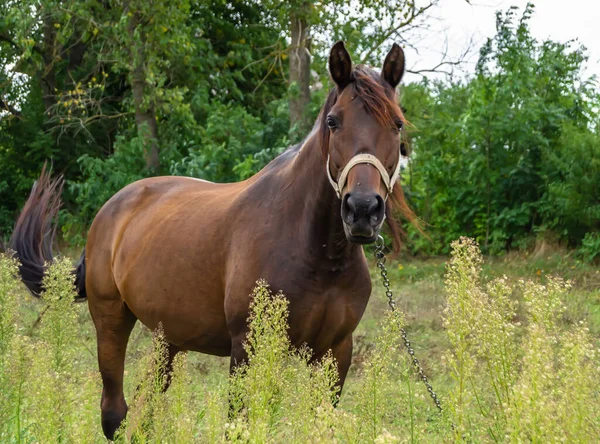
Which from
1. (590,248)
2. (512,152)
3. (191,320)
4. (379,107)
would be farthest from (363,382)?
(512,152)

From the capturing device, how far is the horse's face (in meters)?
3.05

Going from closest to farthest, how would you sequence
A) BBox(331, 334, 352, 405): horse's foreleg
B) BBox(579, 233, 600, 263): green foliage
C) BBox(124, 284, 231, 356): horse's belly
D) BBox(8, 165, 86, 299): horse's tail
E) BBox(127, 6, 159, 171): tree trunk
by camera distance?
BBox(331, 334, 352, 405): horse's foreleg, BBox(124, 284, 231, 356): horse's belly, BBox(8, 165, 86, 299): horse's tail, BBox(579, 233, 600, 263): green foliage, BBox(127, 6, 159, 171): tree trunk

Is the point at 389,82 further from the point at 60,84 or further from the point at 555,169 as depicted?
the point at 60,84

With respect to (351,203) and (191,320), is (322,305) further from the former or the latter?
(191,320)

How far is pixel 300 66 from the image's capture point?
13961 mm

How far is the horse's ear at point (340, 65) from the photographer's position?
136 inches

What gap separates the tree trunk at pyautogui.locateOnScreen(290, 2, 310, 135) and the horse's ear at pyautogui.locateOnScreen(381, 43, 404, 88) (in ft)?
32.1

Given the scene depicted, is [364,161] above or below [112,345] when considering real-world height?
above

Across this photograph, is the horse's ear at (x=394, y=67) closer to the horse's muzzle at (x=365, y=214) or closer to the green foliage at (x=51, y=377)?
the horse's muzzle at (x=365, y=214)

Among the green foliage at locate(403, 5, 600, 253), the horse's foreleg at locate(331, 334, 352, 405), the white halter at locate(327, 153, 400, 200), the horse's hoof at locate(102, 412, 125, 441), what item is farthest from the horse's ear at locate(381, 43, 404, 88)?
the green foliage at locate(403, 5, 600, 253)

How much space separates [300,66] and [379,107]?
1088 centimetres

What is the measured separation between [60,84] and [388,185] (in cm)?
1703

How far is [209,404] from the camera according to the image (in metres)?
1.93

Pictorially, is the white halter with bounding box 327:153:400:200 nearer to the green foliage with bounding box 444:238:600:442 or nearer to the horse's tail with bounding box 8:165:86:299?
the green foliage with bounding box 444:238:600:442
